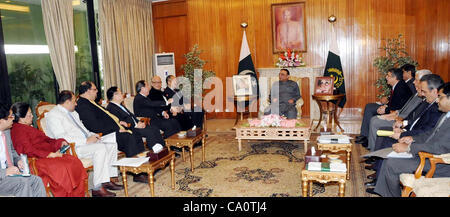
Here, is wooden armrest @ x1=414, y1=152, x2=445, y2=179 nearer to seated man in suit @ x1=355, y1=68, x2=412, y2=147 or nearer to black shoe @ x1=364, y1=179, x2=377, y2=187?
black shoe @ x1=364, y1=179, x2=377, y2=187

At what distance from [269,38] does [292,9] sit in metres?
0.90

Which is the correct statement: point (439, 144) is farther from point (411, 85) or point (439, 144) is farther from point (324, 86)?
point (324, 86)

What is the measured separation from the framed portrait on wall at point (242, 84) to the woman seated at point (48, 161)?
5057 millimetres

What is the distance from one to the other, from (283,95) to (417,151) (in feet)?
13.0

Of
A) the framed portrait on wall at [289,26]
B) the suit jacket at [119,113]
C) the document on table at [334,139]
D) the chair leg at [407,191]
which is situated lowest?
the chair leg at [407,191]

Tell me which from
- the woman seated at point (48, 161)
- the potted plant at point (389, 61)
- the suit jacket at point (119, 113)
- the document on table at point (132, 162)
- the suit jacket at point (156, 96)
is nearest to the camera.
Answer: the woman seated at point (48, 161)

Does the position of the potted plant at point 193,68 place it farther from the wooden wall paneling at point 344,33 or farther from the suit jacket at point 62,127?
the suit jacket at point 62,127

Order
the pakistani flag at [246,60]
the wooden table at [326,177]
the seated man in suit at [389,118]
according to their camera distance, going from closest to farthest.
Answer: the wooden table at [326,177]
the seated man in suit at [389,118]
the pakistani flag at [246,60]

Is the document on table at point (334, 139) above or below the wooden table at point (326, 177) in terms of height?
above

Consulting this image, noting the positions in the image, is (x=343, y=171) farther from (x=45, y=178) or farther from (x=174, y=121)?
(x=174, y=121)

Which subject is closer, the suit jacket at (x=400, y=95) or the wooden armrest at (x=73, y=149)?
the wooden armrest at (x=73, y=149)

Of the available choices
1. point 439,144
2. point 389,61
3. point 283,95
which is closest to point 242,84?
point 283,95

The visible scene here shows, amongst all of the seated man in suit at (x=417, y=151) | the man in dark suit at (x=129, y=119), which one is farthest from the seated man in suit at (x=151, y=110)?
the seated man in suit at (x=417, y=151)

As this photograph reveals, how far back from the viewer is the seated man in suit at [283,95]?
6625 mm
